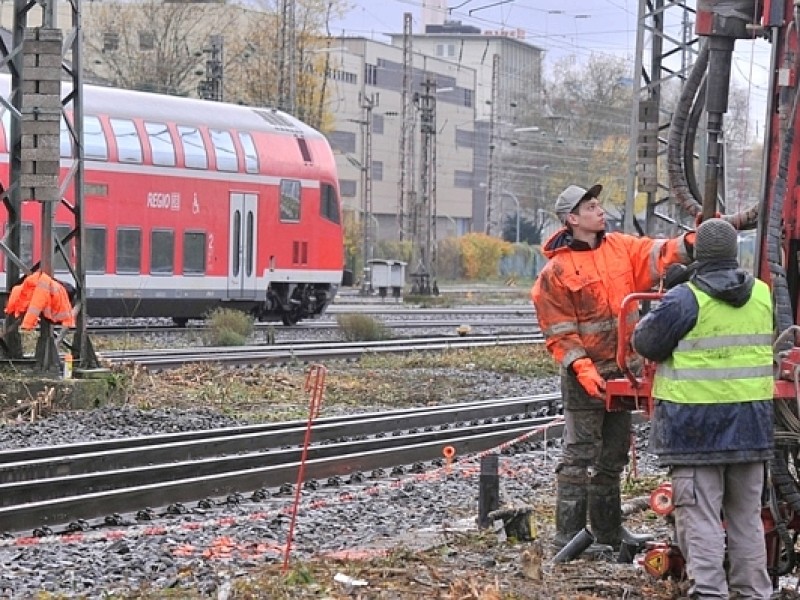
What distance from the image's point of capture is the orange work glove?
809 cm

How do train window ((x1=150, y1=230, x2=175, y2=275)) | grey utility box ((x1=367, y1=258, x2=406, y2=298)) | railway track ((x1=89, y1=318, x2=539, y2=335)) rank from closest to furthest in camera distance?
railway track ((x1=89, y1=318, x2=539, y2=335)) < train window ((x1=150, y1=230, x2=175, y2=275)) < grey utility box ((x1=367, y1=258, x2=406, y2=298))

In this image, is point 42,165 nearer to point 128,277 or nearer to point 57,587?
point 57,587

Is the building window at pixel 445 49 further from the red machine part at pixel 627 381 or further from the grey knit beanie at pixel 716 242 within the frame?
the grey knit beanie at pixel 716 242

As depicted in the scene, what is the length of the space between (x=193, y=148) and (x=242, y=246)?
2.49 m

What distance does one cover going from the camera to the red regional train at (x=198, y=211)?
89.7 ft

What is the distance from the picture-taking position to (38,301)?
637 inches

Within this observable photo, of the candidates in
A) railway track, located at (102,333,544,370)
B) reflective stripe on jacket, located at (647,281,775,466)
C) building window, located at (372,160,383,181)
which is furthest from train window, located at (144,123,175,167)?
building window, located at (372,160,383,181)

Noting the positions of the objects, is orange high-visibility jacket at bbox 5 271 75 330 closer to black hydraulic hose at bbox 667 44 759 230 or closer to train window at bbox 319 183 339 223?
black hydraulic hose at bbox 667 44 759 230

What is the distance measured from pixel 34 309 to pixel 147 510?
20.4ft

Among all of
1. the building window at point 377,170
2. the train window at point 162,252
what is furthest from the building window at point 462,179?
the train window at point 162,252

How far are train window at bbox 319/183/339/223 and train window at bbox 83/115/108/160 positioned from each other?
6.63 meters

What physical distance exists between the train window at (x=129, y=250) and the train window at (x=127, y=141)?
1.30 metres

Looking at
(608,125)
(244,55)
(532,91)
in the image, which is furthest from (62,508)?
(532,91)

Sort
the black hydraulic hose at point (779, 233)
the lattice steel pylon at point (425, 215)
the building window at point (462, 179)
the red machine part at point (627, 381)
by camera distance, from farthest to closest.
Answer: the building window at point (462, 179) < the lattice steel pylon at point (425, 215) < the red machine part at point (627, 381) < the black hydraulic hose at point (779, 233)
